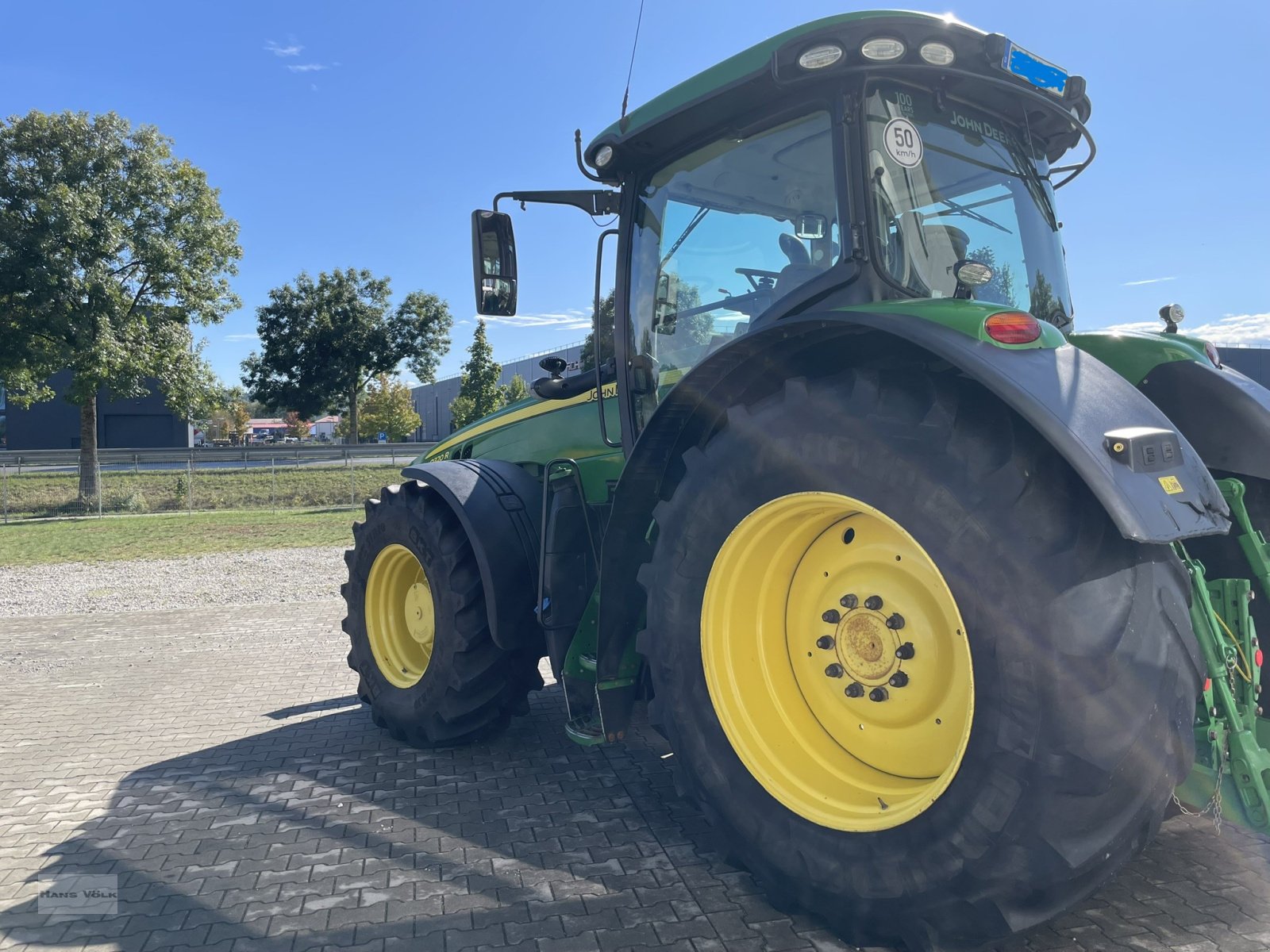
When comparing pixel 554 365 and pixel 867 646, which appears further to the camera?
pixel 554 365

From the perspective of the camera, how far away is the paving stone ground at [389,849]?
2523mm

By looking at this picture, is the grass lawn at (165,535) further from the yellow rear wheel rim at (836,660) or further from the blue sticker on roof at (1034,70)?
the blue sticker on roof at (1034,70)

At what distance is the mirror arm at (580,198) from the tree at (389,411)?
45.7 m

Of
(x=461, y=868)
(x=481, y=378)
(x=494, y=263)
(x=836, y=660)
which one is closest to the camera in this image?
(x=836, y=660)

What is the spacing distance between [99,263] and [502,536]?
805 inches

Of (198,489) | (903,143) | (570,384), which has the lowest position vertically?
(198,489)

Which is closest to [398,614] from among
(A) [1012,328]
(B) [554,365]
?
(B) [554,365]

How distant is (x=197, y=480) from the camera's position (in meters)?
23.8

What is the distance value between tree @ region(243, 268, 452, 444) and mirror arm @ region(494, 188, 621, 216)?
42.2 metres

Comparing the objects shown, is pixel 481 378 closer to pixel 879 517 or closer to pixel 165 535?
Answer: pixel 165 535

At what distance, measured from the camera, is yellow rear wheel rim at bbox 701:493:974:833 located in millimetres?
2352

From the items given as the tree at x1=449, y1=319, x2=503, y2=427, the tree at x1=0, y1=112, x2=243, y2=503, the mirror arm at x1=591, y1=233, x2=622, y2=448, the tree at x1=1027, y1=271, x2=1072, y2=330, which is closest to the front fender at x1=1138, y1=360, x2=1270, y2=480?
the tree at x1=1027, y1=271, x2=1072, y2=330

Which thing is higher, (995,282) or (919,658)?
(995,282)

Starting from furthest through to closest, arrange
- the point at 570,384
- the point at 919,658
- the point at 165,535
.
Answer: the point at 165,535 → the point at 570,384 → the point at 919,658
